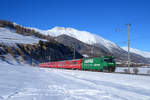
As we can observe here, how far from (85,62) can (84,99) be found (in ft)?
84.4

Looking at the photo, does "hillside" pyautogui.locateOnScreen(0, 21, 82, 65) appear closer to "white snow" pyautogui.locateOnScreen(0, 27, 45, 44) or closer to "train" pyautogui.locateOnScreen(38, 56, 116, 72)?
"white snow" pyautogui.locateOnScreen(0, 27, 45, 44)

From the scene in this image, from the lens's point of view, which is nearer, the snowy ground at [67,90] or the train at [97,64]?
the snowy ground at [67,90]

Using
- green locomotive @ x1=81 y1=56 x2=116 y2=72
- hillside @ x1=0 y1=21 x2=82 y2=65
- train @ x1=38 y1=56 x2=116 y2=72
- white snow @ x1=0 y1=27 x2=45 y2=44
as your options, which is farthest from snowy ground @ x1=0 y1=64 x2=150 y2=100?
white snow @ x1=0 y1=27 x2=45 y2=44

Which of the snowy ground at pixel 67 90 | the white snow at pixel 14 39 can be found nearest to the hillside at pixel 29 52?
the white snow at pixel 14 39

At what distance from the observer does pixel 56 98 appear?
6723 millimetres

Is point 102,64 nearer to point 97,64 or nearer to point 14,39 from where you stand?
point 97,64

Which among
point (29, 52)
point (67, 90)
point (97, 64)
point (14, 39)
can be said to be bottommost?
point (67, 90)

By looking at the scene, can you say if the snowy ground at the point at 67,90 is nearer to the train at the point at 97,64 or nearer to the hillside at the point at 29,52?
the train at the point at 97,64

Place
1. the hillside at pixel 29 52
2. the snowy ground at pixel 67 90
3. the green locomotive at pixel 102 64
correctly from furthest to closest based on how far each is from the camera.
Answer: the hillside at pixel 29 52
the green locomotive at pixel 102 64
the snowy ground at pixel 67 90

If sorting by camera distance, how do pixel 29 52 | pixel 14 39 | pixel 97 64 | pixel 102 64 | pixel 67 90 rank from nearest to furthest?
1. pixel 67 90
2. pixel 102 64
3. pixel 97 64
4. pixel 29 52
5. pixel 14 39

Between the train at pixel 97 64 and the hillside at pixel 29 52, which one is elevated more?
the hillside at pixel 29 52

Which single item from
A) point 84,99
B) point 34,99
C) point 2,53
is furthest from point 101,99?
point 2,53

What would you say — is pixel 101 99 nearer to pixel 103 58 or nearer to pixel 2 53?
pixel 103 58

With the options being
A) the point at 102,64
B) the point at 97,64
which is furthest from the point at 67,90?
the point at 97,64
